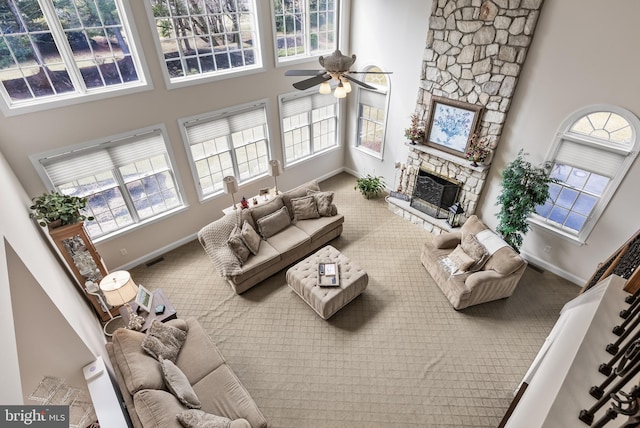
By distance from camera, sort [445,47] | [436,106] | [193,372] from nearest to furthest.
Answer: [193,372]
[445,47]
[436,106]

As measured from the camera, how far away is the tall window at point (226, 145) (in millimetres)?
5697

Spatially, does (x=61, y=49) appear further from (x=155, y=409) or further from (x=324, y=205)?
(x=155, y=409)

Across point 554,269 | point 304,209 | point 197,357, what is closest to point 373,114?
point 304,209

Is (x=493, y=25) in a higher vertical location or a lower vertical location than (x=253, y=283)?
higher

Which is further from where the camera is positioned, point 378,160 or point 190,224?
point 378,160

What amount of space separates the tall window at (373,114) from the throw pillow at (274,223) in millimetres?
3013

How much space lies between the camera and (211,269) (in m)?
5.74

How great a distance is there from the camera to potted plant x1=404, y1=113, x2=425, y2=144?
250 inches

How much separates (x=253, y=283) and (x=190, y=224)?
1947 mm

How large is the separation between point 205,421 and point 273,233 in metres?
3.19

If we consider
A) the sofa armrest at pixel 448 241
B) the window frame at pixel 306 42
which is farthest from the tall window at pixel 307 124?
the sofa armrest at pixel 448 241

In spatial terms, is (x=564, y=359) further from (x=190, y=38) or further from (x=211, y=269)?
(x=190, y=38)

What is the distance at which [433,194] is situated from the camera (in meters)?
6.52

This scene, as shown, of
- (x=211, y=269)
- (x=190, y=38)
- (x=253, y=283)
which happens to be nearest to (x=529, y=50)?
(x=190, y=38)
